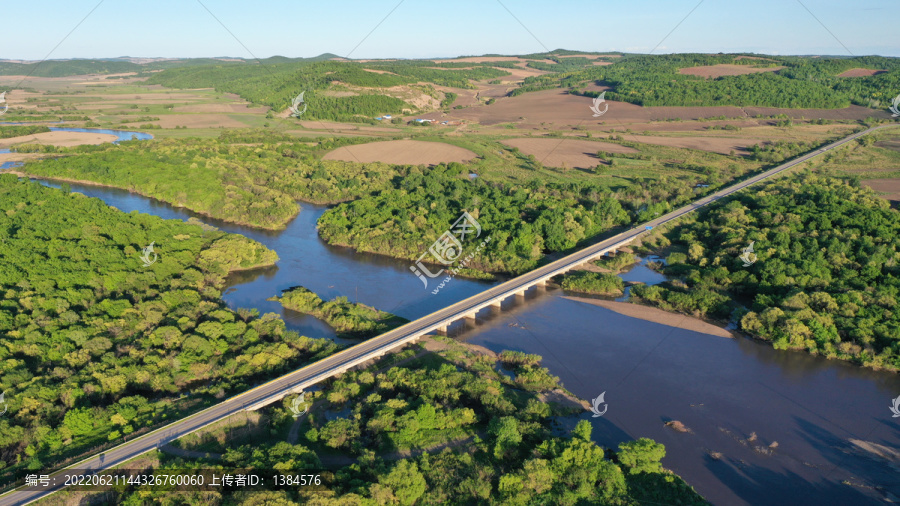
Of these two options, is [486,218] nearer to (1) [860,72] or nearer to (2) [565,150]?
(2) [565,150]

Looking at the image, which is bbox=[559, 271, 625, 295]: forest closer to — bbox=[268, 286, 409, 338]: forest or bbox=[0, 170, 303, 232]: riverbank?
bbox=[268, 286, 409, 338]: forest

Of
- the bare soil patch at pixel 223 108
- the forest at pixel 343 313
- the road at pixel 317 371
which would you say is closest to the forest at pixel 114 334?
the road at pixel 317 371

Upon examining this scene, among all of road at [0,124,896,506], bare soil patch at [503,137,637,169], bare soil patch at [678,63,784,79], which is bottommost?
road at [0,124,896,506]

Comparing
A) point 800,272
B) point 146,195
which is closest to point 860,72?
point 800,272

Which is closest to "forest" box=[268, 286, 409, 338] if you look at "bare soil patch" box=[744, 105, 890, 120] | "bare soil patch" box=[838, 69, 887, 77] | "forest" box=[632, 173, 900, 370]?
"forest" box=[632, 173, 900, 370]

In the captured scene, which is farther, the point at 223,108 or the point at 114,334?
the point at 223,108

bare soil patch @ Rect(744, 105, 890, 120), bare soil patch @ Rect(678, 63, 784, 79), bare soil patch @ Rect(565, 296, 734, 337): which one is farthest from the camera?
bare soil patch @ Rect(678, 63, 784, 79)
